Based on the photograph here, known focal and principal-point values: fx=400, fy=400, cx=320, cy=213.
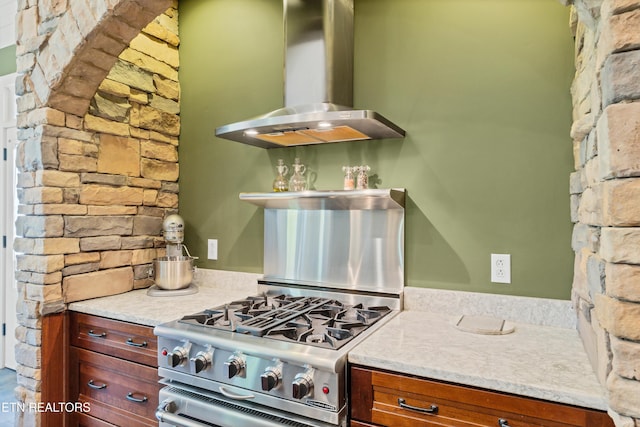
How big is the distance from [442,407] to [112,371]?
5.19 feet

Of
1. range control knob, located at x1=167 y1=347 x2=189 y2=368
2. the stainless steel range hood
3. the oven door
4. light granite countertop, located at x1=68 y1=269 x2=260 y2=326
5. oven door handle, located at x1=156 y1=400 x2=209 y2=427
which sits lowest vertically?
oven door handle, located at x1=156 y1=400 x2=209 y2=427

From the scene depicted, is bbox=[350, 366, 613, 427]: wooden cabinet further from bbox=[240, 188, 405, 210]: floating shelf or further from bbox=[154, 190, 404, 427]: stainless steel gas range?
bbox=[240, 188, 405, 210]: floating shelf

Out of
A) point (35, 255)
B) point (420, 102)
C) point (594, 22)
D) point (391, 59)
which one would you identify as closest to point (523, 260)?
point (420, 102)

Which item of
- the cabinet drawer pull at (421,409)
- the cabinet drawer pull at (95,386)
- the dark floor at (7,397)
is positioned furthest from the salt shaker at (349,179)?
the dark floor at (7,397)

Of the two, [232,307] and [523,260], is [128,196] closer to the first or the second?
[232,307]

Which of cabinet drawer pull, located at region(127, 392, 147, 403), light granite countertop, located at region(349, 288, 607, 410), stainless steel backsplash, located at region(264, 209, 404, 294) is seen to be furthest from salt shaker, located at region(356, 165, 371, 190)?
cabinet drawer pull, located at region(127, 392, 147, 403)

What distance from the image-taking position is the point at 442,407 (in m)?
1.25

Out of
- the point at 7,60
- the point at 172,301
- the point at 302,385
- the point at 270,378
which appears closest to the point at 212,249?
the point at 172,301

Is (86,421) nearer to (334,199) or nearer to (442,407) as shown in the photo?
(334,199)

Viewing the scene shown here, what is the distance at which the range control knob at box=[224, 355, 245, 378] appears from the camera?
1.46 meters

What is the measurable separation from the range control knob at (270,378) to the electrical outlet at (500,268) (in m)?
1.06

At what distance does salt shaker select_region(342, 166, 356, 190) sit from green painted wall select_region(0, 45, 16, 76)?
3.16m

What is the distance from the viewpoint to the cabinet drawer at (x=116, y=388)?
6.03ft

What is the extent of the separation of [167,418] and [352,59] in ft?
6.23
